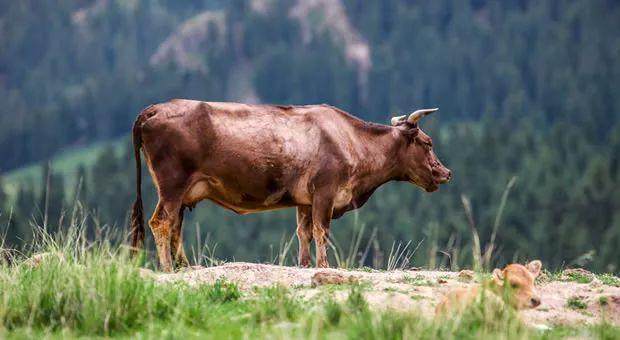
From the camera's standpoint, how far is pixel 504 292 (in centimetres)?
1106

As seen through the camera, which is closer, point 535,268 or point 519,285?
point 519,285

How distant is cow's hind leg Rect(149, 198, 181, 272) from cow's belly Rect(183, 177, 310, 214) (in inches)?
14.9

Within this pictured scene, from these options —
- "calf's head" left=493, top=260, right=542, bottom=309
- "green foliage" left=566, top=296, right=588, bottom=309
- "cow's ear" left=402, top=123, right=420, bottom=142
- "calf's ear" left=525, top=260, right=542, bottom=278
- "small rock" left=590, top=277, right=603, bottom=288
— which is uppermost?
"calf's head" left=493, top=260, right=542, bottom=309

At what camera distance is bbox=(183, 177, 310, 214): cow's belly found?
16.9 meters

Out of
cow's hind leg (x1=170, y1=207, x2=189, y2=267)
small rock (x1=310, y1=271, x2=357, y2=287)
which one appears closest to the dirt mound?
small rock (x1=310, y1=271, x2=357, y2=287)

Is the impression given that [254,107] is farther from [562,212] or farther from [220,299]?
[562,212]

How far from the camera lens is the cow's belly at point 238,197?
16938 millimetres

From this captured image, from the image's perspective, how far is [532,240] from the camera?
13350 centimetres

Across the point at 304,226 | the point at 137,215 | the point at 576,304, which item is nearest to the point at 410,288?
the point at 576,304

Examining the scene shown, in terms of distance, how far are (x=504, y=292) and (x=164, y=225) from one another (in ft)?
21.6

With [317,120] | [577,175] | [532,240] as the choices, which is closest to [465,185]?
[577,175]

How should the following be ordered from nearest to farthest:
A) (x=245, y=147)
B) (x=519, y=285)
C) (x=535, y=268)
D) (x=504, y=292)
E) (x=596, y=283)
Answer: (x=504, y=292)
(x=519, y=285)
(x=535, y=268)
(x=596, y=283)
(x=245, y=147)

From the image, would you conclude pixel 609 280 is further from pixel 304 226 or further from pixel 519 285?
pixel 304 226

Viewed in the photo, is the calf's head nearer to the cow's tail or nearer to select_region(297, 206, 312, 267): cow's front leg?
the cow's tail
